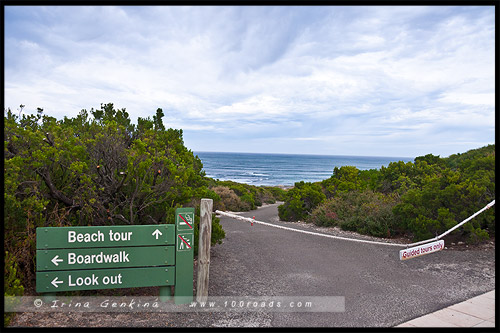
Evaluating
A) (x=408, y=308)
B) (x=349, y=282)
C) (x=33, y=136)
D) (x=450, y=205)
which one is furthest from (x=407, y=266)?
(x=33, y=136)

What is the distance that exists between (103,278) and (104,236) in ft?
1.73

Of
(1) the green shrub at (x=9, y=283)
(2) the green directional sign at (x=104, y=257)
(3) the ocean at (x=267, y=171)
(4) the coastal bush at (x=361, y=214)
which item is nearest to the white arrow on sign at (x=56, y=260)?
(2) the green directional sign at (x=104, y=257)

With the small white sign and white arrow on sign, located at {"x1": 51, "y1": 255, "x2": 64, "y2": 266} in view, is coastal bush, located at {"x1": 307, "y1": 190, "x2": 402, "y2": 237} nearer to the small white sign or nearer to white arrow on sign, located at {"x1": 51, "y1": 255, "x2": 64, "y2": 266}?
the small white sign

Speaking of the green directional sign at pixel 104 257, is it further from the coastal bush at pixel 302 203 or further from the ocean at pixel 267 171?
the ocean at pixel 267 171

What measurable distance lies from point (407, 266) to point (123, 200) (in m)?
5.31

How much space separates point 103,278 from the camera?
13.9ft

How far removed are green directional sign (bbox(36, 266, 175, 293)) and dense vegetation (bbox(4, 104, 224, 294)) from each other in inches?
16.8

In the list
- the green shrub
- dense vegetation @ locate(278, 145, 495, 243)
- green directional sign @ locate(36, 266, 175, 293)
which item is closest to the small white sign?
dense vegetation @ locate(278, 145, 495, 243)

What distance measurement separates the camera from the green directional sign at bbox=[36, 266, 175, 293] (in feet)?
13.6

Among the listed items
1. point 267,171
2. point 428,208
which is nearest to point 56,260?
point 428,208

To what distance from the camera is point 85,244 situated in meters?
4.18

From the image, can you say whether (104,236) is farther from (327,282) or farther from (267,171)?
(267,171)

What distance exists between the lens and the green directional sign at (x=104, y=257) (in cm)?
414

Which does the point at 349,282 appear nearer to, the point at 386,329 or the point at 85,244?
the point at 386,329
